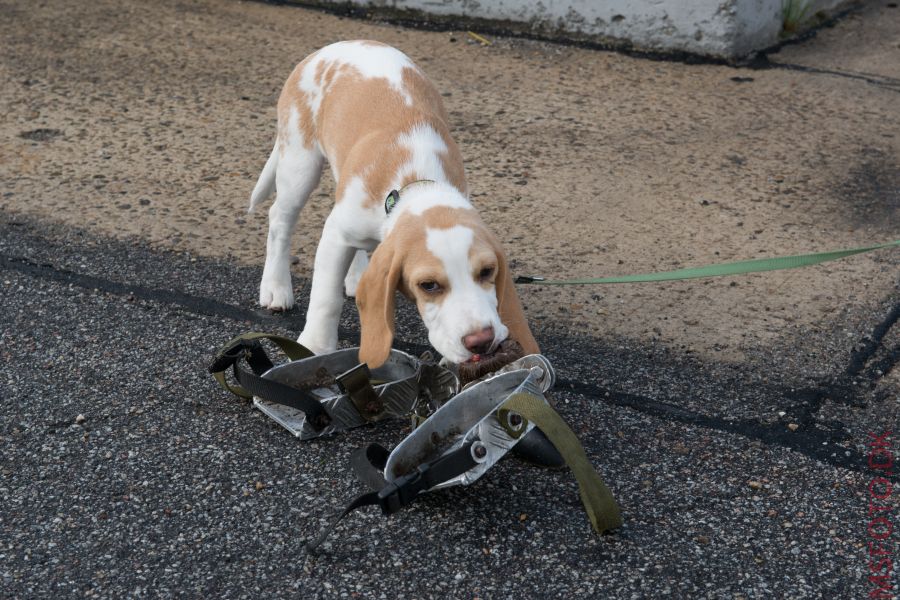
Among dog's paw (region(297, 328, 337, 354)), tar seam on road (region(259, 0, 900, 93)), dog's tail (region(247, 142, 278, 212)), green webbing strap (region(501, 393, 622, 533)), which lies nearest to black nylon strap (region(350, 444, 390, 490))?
green webbing strap (region(501, 393, 622, 533))

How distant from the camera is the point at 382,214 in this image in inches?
134

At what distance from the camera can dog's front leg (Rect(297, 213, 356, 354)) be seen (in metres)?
3.56

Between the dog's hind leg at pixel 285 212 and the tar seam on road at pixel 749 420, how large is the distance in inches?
3.4

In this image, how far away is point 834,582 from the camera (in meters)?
2.66

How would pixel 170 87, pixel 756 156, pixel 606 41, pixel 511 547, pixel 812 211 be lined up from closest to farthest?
pixel 511 547
pixel 812 211
pixel 756 156
pixel 170 87
pixel 606 41

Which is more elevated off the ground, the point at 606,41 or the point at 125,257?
the point at 606,41

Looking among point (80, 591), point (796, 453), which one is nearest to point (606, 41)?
point (796, 453)

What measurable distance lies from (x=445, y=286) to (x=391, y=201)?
0.51 meters

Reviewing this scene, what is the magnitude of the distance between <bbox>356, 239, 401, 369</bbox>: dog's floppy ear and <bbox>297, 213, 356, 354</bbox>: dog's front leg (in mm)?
471

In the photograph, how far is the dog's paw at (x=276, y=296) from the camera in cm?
405

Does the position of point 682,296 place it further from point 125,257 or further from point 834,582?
point 125,257

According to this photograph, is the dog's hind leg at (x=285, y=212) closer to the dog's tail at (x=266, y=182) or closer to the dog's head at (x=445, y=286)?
the dog's tail at (x=266, y=182)

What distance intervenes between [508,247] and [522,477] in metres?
1.68

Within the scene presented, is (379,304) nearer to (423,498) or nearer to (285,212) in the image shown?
Result: (423,498)
